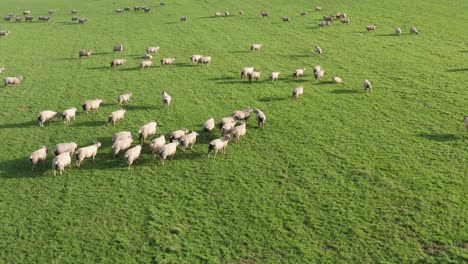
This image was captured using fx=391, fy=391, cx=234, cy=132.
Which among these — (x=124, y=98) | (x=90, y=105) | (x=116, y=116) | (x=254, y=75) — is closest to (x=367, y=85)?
(x=254, y=75)

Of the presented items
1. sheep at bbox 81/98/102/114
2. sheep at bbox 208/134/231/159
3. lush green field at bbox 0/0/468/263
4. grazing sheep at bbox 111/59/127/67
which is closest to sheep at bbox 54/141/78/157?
lush green field at bbox 0/0/468/263

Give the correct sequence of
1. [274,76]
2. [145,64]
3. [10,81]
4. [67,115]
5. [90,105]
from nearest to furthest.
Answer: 1. [67,115]
2. [90,105]
3. [274,76]
4. [10,81]
5. [145,64]

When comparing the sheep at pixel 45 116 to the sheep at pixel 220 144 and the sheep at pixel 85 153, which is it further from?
the sheep at pixel 220 144

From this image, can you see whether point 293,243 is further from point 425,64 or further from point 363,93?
point 425,64

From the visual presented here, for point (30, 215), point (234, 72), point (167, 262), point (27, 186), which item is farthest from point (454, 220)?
point (234, 72)

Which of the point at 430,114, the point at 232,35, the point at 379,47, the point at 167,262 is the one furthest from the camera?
the point at 232,35

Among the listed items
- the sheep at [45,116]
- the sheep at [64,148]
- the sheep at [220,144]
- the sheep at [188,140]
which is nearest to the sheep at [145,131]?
the sheep at [188,140]

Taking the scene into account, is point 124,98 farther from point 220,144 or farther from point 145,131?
point 220,144

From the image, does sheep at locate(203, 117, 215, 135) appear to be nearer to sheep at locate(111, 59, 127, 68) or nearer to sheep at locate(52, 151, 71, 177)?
sheep at locate(52, 151, 71, 177)
